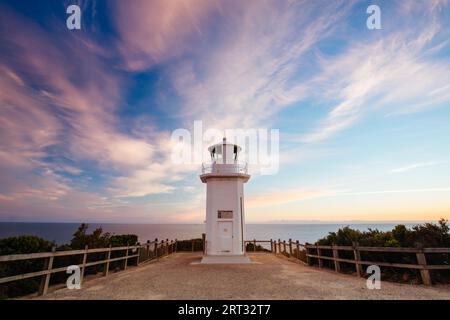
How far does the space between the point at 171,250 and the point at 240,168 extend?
8695 mm

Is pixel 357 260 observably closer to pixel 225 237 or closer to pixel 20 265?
pixel 225 237

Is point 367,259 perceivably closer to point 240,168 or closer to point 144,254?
point 240,168

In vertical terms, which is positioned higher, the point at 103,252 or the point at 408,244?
the point at 408,244

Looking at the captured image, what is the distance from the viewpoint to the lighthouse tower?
552 inches

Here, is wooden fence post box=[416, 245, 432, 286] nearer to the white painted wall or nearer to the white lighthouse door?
the white painted wall

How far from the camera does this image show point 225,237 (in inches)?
554

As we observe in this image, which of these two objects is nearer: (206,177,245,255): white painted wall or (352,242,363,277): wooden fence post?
(352,242,363,277): wooden fence post

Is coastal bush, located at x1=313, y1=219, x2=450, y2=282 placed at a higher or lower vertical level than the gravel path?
higher

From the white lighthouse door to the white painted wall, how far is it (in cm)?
12

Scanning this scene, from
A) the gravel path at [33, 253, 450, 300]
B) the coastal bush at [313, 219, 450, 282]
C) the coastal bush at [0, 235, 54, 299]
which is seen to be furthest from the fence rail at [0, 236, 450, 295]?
the gravel path at [33, 253, 450, 300]

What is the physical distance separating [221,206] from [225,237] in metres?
1.63

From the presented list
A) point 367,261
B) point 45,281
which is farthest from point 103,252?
point 367,261

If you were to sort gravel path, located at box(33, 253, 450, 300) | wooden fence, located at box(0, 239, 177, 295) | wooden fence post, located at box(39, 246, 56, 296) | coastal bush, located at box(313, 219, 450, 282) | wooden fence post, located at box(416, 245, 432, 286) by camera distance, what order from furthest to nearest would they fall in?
coastal bush, located at box(313, 219, 450, 282) → wooden fence post, located at box(416, 245, 432, 286) → wooden fence post, located at box(39, 246, 56, 296) → gravel path, located at box(33, 253, 450, 300) → wooden fence, located at box(0, 239, 177, 295)
